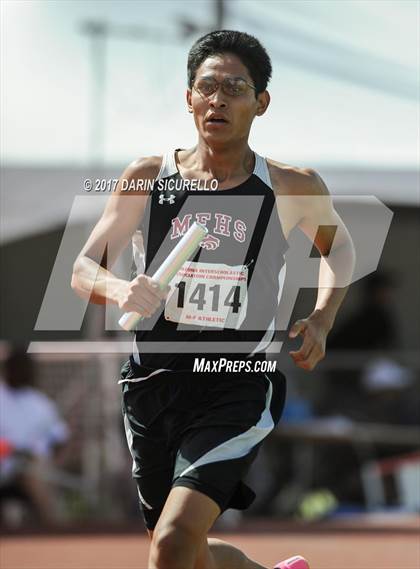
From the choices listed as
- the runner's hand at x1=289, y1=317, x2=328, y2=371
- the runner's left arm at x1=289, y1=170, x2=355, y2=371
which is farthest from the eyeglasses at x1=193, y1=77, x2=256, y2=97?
the runner's hand at x1=289, y1=317, x2=328, y2=371

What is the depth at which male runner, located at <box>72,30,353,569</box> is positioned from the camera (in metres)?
4.99

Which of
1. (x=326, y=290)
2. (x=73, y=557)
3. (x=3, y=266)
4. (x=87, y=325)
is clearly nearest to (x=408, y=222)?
(x=87, y=325)

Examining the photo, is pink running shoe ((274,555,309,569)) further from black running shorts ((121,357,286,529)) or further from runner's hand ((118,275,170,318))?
runner's hand ((118,275,170,318))

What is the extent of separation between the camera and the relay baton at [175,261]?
4.62 meters

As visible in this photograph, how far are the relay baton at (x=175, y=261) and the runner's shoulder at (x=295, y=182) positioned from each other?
0.66m

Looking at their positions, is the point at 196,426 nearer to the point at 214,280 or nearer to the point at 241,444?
the point at 241,444

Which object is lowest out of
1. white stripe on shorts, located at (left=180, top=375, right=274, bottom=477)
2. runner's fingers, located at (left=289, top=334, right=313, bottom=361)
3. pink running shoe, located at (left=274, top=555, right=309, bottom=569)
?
pink running shoe, located at (left=274, top=555, right=309, bottom=569)

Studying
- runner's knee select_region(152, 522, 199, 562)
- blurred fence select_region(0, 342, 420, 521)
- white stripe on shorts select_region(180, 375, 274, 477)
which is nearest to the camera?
runner's knee select_region(152, 522, 199, 562)

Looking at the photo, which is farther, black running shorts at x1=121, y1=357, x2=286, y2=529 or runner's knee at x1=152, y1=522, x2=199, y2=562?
black running shorts at x1=121, y1=357, x2=286, y2=529

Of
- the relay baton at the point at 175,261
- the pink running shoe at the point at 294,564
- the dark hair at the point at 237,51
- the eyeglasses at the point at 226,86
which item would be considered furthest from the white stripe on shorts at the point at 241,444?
the dark hair at the point at 237,51

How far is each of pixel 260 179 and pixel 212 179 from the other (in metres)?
0.21

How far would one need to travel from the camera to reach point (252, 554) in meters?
9.34

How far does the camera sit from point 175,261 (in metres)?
4.68

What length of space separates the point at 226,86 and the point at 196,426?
1452 millimetres
